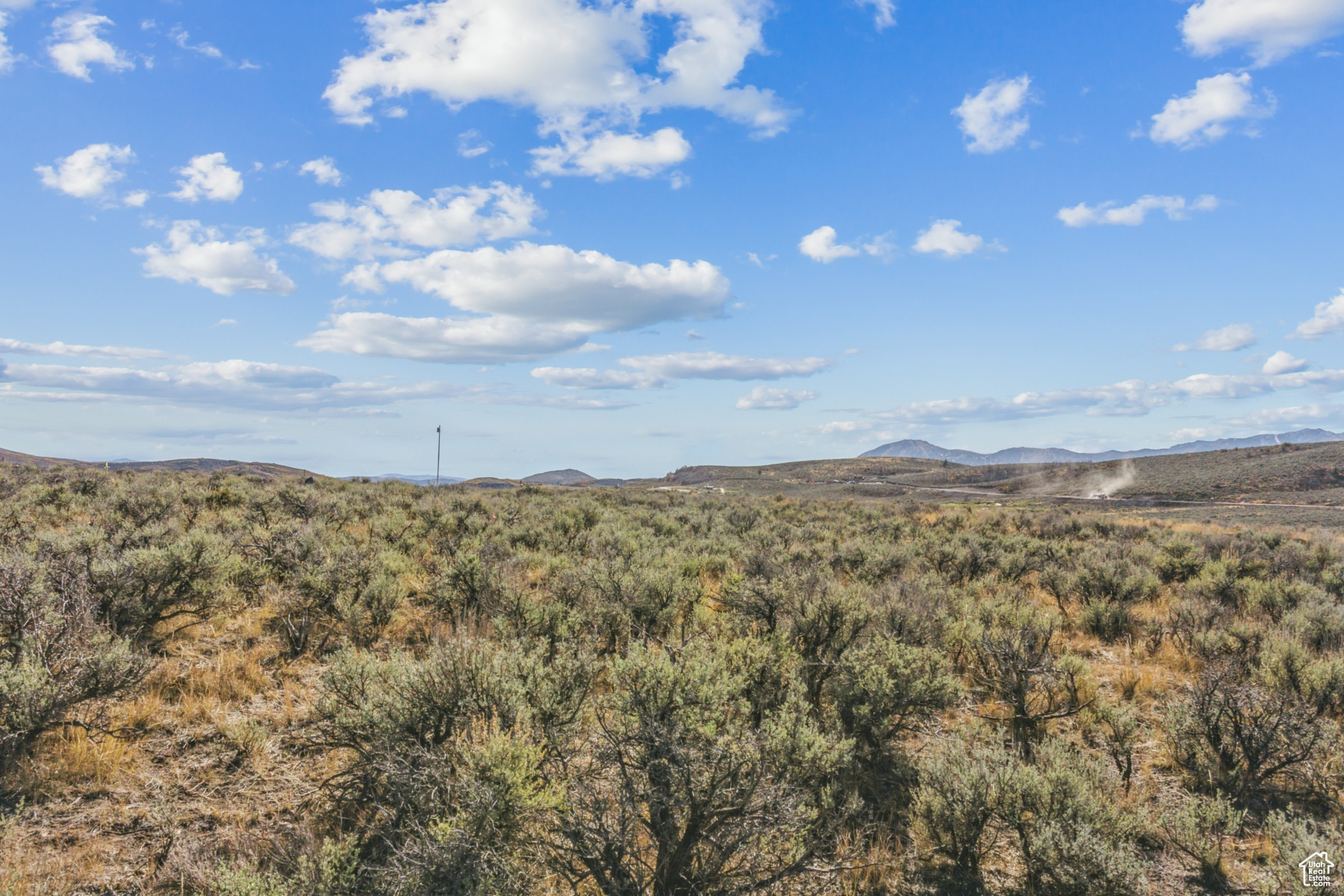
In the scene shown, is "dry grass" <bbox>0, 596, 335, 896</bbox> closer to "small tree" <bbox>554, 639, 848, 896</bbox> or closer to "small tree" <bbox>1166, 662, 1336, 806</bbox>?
"small tree" <bbox>554, 639, 848, 896</bbox>

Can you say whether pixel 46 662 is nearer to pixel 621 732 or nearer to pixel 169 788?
pixel 169 788

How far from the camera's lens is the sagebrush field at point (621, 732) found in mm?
3625

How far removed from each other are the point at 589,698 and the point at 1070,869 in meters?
3.87

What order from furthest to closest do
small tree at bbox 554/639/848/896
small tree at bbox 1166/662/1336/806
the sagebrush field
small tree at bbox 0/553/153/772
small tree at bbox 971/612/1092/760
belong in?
small tree at bbox 971/612/1092/760 → small tree at bbox 1166/662/1336/806 → small tree at bbox 0/553/153/772 → the sagebrush field → small tree at bbox 554/639/848/896

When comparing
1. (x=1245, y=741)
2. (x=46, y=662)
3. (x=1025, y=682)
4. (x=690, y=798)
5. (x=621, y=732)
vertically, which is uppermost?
(x=46, y=662)

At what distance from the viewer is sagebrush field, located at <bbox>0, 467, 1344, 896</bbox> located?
3.62 metres

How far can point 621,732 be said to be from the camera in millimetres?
4105

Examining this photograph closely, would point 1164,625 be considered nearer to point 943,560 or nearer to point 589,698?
point 943,560

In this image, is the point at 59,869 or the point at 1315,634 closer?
the point at 59,869

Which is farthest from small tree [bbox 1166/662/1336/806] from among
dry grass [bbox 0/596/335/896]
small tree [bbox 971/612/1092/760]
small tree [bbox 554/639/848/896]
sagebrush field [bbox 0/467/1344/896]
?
dry grass [bbox 0/596/335/896]

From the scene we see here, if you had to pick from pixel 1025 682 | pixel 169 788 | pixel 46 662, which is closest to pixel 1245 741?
Result: pixel 1025 682

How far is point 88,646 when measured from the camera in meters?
5.22

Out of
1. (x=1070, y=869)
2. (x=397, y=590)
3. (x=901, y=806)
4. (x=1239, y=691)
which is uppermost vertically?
(x=397, y=590)

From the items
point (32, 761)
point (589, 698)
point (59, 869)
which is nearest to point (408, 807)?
point (589, 698)
